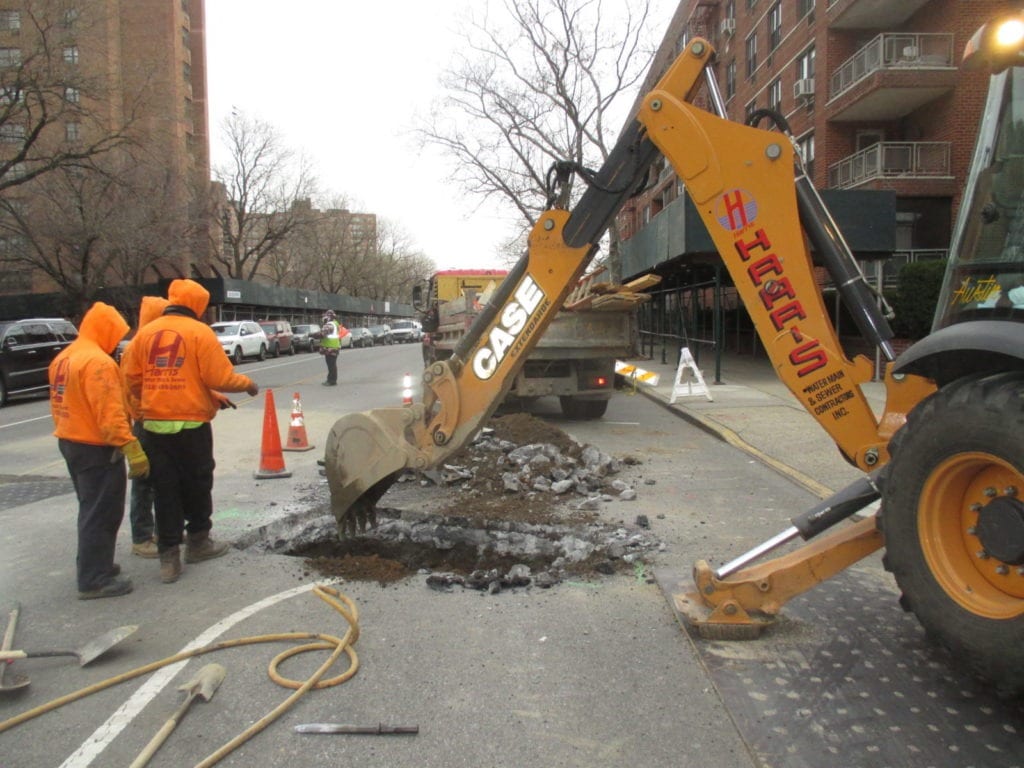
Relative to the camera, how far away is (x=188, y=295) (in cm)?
513

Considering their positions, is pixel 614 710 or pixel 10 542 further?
pixel 10 542

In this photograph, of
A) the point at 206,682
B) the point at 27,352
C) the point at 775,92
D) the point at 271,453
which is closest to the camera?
the point at 206,682

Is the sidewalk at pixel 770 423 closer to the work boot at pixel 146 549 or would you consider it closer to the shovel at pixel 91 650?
the shovel at pixel 91 650

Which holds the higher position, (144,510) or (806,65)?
(806,65)

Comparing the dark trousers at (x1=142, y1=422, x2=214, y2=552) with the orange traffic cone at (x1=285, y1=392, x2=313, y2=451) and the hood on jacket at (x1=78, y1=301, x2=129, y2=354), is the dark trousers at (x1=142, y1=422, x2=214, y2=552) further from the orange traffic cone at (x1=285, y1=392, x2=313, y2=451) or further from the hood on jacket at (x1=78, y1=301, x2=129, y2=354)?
the orange traffic cone at (x1=285, y1=392, x2=313, y2=451)

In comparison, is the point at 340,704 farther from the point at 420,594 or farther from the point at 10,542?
the point at 10,542

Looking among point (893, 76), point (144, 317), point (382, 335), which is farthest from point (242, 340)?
point (144, 317)

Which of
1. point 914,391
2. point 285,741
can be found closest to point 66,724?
point 285,741

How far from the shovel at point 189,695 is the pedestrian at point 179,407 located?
62.8 inches

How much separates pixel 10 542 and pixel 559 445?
5191mm

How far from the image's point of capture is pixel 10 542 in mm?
5625

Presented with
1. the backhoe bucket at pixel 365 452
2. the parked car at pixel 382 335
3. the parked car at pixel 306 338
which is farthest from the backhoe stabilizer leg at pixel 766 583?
the parked car at pixel 382 335

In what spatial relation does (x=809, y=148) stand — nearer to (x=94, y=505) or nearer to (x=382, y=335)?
(x=94, y=505)

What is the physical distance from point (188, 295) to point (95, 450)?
1.23 metres
